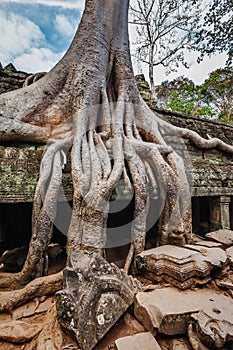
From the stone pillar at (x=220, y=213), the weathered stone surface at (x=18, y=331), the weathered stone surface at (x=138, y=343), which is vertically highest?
the stone pillar at (x=220, y=213)

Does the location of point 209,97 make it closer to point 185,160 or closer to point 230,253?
point 185,160

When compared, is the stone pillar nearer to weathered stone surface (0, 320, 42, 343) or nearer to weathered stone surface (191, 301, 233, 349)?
weathered stone surface (191, 301, 233, 349)

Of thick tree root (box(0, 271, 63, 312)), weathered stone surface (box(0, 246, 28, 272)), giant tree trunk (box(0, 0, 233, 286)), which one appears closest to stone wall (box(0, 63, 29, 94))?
giant tree trunk (box(0, 0, 233, 286))

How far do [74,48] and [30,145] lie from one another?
5.11ft

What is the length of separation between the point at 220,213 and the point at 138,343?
7.77 feet

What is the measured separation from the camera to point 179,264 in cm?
145

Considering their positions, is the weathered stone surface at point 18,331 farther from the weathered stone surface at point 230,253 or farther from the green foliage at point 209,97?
the green foliage at point 209,97

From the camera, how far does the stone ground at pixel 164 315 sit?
3.28 ft

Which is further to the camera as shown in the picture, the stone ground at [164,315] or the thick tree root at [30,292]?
the thick tree root at [30,292]

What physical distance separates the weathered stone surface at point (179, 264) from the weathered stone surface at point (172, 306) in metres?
0.08

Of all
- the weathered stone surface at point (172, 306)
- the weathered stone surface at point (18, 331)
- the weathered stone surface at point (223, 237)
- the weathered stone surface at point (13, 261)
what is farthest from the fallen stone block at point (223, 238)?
the weathered stone surface at point (13, 261)

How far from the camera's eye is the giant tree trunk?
5.52ft

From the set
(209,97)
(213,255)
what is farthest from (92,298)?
(209,97)

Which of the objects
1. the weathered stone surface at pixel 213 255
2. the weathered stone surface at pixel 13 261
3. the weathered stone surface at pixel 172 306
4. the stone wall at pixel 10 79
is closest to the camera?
the weathered stone surface at pixel 172 306
